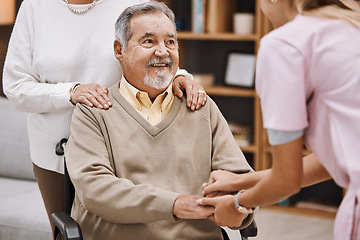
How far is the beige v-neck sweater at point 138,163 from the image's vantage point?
198 centimetres

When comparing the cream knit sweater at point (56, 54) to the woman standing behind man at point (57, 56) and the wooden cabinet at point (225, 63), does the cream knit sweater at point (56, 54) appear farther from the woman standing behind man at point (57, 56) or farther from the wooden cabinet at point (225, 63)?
the wooden cabinet at point (225, 63)

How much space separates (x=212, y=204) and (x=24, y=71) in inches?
37.3

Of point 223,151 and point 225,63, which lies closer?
point 223,151

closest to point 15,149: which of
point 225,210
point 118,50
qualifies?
point 118,50

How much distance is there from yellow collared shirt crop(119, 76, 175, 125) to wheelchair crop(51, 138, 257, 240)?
1.04 ft

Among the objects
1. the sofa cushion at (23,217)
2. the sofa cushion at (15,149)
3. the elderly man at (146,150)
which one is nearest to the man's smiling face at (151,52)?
the elderly man at (146,150)

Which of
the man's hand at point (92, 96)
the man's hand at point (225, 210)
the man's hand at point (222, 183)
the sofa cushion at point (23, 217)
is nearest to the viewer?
the man's hand at point (225, 210)

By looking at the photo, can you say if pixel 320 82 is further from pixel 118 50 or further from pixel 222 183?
pixel 118 50

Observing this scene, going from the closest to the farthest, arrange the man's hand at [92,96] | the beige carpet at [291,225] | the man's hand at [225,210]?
the man's hand at [225,210]
the man's hand at [92,96]
the beige carpet at [291,225]

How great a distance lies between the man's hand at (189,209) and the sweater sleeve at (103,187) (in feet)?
0.07

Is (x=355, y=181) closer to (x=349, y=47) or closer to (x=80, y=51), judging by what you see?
(x=349, y=47)

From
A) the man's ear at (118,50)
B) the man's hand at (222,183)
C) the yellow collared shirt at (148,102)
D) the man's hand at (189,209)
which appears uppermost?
the man's ear at (118,50)

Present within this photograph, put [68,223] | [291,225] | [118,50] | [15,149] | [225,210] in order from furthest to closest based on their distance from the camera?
[291,225] < [15,149] < [118,50] < [68,223] < [225,210]

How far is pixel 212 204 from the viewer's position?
1887 mm
